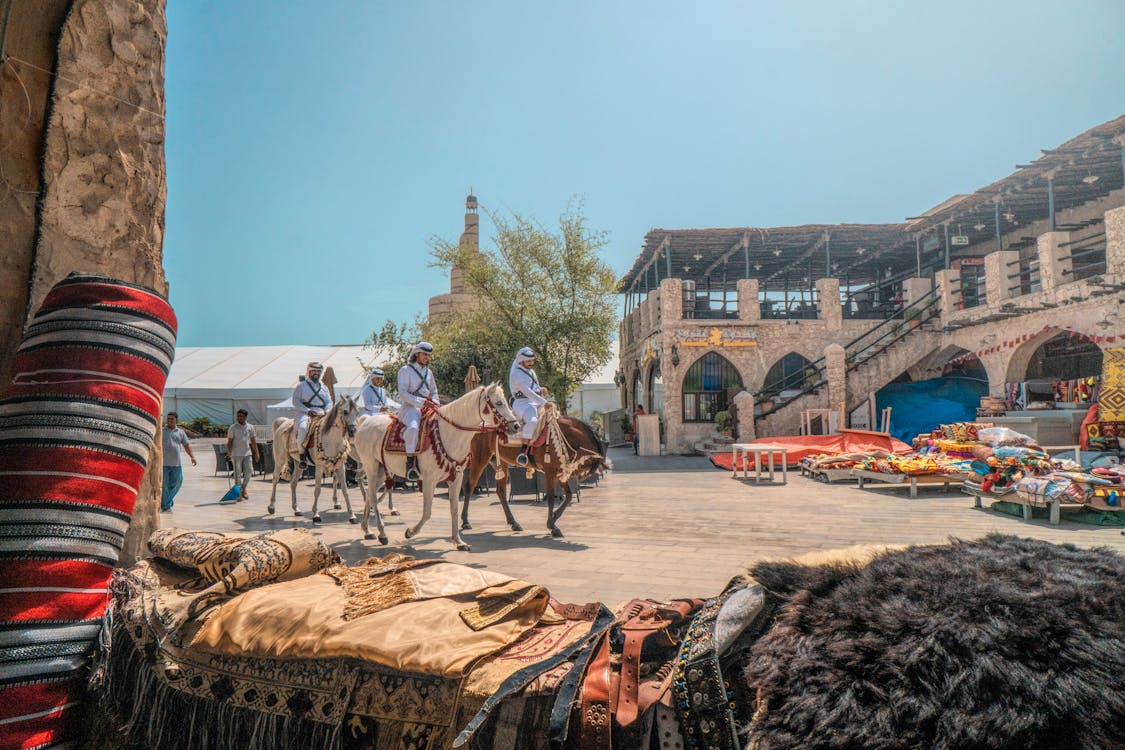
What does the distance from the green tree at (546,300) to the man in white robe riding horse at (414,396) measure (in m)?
13.5

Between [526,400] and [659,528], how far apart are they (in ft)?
7.92

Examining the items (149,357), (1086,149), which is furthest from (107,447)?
(1086,149)

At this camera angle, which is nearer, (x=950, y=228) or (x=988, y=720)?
(x=988, y=720)

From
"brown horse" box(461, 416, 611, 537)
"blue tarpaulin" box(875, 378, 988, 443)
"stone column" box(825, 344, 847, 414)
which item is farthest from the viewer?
"stone column" box(825, 344, 847, 414)

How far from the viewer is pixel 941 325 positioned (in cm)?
2042

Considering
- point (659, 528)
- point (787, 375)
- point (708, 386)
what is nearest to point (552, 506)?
point (659, 528)

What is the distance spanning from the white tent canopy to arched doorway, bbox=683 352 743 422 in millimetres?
13224

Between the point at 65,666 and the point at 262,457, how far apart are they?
18653 mm

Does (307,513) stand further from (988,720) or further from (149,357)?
(988,720)

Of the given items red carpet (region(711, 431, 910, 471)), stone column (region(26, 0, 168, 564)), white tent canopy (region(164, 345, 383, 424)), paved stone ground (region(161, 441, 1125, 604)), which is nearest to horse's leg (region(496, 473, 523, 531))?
paved stone ground (region(161, 441, 1125, 604))

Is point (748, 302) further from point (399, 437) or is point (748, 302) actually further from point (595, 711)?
point (595, 711)

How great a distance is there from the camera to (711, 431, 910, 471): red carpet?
48.8 ft

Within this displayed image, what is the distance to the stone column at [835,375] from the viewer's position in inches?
794

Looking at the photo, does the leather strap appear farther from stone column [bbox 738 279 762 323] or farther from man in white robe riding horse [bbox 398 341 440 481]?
stone column [bbox 738 279 762 323]
